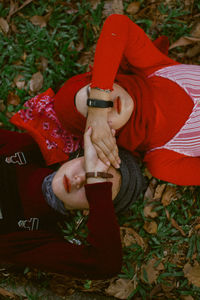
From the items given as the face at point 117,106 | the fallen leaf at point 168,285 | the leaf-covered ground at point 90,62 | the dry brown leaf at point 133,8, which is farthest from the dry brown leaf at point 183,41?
the fallen leaf at point 168,285

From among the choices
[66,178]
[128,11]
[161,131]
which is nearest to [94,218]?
[66,178]

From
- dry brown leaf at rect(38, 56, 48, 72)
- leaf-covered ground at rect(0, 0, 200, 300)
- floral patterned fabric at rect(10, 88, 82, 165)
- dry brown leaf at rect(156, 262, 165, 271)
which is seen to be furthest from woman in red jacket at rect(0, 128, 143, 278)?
dry brown leaf at rect(38, 56, 48, 72)

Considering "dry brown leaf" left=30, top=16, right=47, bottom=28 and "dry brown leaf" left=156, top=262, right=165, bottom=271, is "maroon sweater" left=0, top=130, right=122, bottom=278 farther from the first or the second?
"dry brown leaf" left=30, top=16, right=47, bottom=28

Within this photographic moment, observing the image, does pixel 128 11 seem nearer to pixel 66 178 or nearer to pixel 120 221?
pixel 66 178

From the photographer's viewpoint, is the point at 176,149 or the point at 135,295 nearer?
the point at 176,149

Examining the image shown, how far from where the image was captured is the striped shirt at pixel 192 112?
194cm

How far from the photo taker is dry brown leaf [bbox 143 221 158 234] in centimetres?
240

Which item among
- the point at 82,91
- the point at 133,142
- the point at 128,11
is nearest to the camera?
the point at 82,91

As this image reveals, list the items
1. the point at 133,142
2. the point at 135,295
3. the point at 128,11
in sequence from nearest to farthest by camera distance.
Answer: the point at 133,142 < the point at 135,295 < the point at 128,11

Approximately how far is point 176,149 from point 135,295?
1.41 m

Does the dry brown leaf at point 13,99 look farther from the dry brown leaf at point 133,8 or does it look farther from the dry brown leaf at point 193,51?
the dry brown leaf at point 193,51

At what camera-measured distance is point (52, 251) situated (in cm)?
172

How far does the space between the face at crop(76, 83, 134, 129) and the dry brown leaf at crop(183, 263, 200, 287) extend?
5.05ft

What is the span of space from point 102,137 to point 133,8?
1.57 m
